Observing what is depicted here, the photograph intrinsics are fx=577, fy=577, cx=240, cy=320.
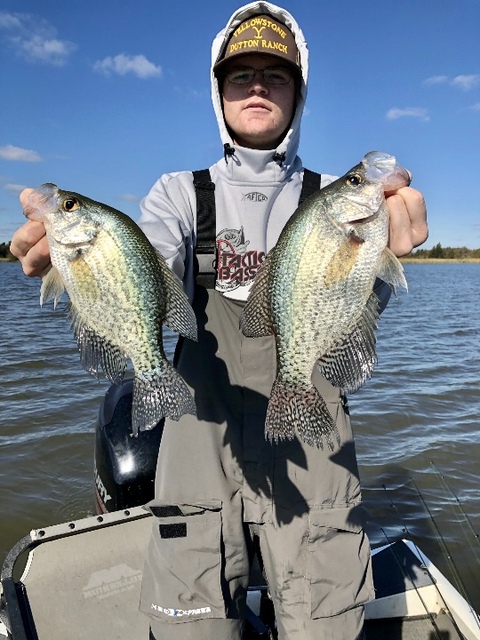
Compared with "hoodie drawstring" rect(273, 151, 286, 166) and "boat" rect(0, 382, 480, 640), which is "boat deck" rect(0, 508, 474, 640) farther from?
"hoodie drawstring" rect(273, 151, 286, 166)

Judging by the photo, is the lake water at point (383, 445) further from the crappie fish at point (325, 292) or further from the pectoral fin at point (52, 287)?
the pectoral fin at point (52, 287)

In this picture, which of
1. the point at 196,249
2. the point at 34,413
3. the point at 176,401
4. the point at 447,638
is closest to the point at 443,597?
the point at 447,638

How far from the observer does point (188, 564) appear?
2977mm

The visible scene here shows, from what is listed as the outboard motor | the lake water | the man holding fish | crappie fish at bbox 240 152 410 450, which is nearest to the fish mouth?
crappie fish at bbox 240 152 410 450

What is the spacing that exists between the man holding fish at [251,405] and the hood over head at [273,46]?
0.04 feet

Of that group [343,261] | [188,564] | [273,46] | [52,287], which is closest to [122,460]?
[188,564]

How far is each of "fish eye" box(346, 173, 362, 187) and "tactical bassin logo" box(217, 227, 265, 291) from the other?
0.72 meters

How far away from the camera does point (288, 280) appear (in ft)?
8.60

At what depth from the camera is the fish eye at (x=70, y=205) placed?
2516 mm

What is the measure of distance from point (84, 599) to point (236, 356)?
5.90 feet

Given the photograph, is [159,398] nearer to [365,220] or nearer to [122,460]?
[365,220]

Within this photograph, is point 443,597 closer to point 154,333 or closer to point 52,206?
point 154,333

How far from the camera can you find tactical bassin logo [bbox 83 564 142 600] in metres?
3.54

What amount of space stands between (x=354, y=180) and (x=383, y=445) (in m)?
6.73
